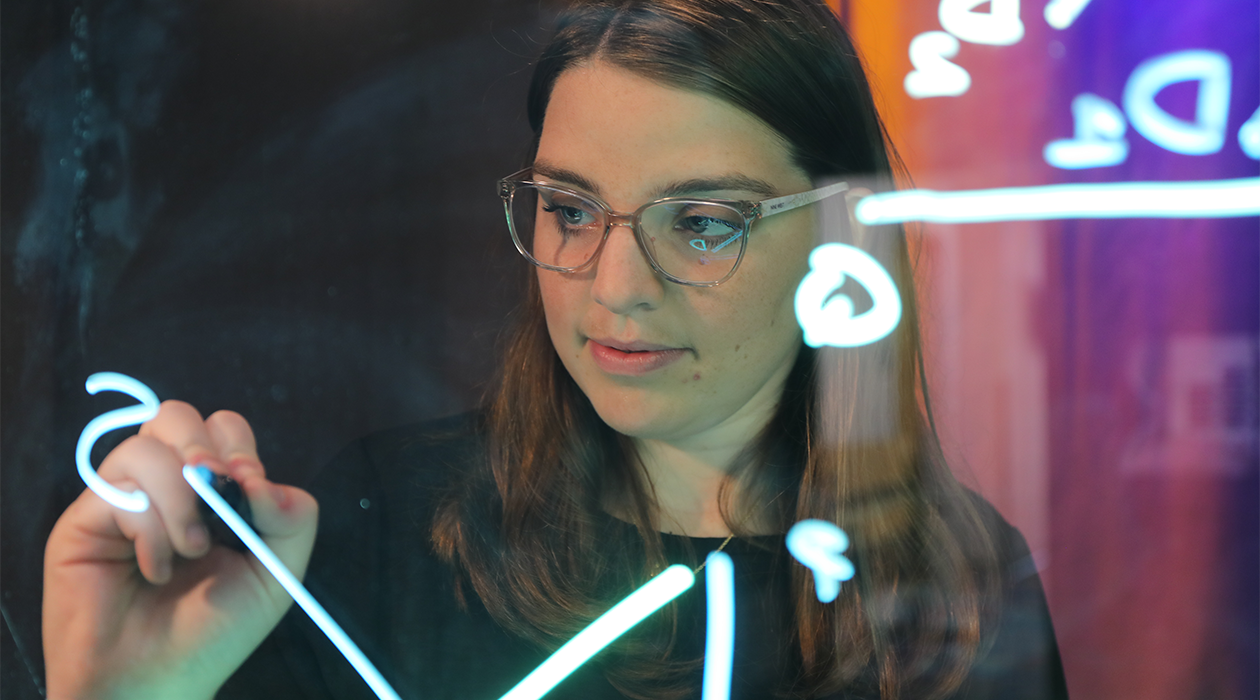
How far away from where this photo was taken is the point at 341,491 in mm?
521

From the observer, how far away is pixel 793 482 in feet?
1.76

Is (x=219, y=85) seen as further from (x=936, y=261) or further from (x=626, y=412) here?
(x=936, y=261)

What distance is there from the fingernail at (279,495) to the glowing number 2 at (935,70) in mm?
471

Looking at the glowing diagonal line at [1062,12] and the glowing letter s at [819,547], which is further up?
the glowing diagonal line at [1062,12]

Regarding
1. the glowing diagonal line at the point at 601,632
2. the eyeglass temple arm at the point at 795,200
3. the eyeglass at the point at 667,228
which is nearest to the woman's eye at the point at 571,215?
the eyeglass at the point at 667,228

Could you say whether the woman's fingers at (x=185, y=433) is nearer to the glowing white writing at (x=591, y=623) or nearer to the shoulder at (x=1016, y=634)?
the glowing white writing at (x=591, y=623)

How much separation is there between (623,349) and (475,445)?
148 millimetres

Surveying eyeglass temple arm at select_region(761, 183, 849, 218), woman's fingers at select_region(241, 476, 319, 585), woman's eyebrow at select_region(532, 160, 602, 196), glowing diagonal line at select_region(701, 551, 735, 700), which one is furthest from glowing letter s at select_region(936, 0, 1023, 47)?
woman's fingers at select_region(241, 476, 319, 585)

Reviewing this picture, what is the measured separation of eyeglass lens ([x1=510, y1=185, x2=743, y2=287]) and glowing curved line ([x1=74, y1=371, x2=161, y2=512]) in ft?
0.90

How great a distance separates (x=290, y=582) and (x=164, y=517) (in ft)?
0.27

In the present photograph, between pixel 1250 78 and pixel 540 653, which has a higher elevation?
pixel 1250 78

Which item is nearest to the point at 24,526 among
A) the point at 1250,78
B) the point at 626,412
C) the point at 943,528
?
the point at 626,412

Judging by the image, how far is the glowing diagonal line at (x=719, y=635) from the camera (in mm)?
493

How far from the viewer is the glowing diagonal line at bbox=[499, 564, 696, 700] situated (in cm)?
49
